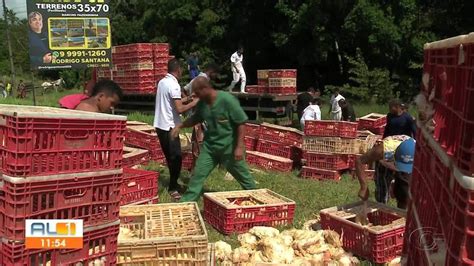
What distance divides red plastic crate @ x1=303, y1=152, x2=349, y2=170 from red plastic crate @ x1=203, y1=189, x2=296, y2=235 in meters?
3.80

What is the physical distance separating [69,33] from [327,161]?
8065mm

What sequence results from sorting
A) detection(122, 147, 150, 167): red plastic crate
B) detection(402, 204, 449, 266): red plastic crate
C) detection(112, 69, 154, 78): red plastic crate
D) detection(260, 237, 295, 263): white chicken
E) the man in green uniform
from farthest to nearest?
detection(112, 69, 154, 78): red plastic crate, detection(122, 147, 150, 167): red plastic crate, the man in green uniform, detection(260, 237, 295, 263): white chicken, detection(402, 204, 449, 266): red plastic crate

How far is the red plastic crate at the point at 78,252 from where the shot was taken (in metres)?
3.31

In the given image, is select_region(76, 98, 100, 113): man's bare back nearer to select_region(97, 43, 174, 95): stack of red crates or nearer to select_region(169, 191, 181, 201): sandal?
select_region(169, 191, 181, 201): sandal

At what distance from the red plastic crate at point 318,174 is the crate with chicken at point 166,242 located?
570cm

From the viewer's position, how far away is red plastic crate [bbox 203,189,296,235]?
6.50m

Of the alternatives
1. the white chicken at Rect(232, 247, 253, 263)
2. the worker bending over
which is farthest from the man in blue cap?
the worker bending over

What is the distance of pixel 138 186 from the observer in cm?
699

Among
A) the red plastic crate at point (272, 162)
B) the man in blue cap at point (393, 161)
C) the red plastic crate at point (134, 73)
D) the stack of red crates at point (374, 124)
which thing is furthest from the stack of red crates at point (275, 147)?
the red plastic crate at point (134, 73)

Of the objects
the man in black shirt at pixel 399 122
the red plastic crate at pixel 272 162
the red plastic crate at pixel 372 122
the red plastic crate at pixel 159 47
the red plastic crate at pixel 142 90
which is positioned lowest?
the red plastic crate at pixel 272 162

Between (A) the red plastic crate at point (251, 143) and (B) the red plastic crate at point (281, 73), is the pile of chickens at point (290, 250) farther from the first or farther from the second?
(B) the red plastic crate at point (281, 73)

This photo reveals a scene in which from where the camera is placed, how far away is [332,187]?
9.59 meters

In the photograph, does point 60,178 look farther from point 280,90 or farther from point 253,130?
point 280,90

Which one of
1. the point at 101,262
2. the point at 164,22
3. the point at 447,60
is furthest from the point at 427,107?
the point at 164,22
